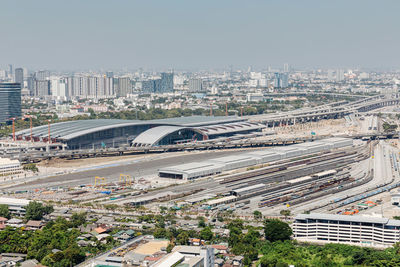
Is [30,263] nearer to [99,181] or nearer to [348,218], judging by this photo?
[348,218]

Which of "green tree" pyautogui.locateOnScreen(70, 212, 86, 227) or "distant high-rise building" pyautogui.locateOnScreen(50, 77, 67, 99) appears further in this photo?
"distant high-rise building" pyautogui.locateOnScreen(50, 77, 67, 99)

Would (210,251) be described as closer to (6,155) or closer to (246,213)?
(246,213)

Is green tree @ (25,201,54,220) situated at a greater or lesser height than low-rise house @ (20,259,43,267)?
greater

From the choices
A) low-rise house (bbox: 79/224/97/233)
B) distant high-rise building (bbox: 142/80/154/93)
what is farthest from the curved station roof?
distant high-rise building (bbox: 142/80/154/93)

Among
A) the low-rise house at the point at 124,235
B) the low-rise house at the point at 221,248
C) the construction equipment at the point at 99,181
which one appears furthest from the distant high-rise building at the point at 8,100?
the low-rise house at the point at 221,248

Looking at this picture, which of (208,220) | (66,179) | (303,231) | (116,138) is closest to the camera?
(303,231)

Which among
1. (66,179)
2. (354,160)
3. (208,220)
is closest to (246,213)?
(208,220)

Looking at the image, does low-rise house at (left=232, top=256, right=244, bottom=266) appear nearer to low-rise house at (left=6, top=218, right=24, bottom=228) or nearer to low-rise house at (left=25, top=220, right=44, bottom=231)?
low-rise house at (left=25, top=220, right=44, bottom=231)
